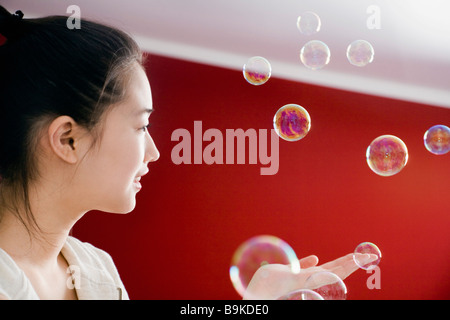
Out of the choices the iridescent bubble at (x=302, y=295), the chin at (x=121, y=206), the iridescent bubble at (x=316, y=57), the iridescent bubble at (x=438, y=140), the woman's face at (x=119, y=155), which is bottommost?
the iridescent bubble at (x=302, y=295)

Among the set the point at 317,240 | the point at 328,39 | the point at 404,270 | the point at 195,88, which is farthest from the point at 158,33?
the point at 404,270

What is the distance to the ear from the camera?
0.70 meters

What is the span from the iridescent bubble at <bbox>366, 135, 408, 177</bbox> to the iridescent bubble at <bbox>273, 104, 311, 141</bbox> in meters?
0.24

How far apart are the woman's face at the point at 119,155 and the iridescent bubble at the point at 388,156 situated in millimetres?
1041

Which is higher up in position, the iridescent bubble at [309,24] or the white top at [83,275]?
the iridescent bubble at [309,24]

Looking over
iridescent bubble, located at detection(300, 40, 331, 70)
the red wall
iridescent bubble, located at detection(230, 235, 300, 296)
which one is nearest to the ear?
iridescent bubble, located at detection(230, 235, 300, 296)

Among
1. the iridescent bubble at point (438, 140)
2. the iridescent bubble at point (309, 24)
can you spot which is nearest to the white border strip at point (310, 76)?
the iridescent bubble at point (309, 24)

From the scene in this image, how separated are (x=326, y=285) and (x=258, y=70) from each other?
1.17 metres

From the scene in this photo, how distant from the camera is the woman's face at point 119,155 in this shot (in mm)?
735

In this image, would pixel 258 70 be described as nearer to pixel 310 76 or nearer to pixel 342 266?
pixel 342 266

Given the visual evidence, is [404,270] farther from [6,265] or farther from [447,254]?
[6,265]

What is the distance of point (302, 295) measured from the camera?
0.74 metres

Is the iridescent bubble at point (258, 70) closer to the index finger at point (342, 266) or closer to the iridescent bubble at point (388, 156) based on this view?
the iridescent bubble at point (388, 156)

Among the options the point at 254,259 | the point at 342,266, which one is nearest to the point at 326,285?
the point at 342,266
